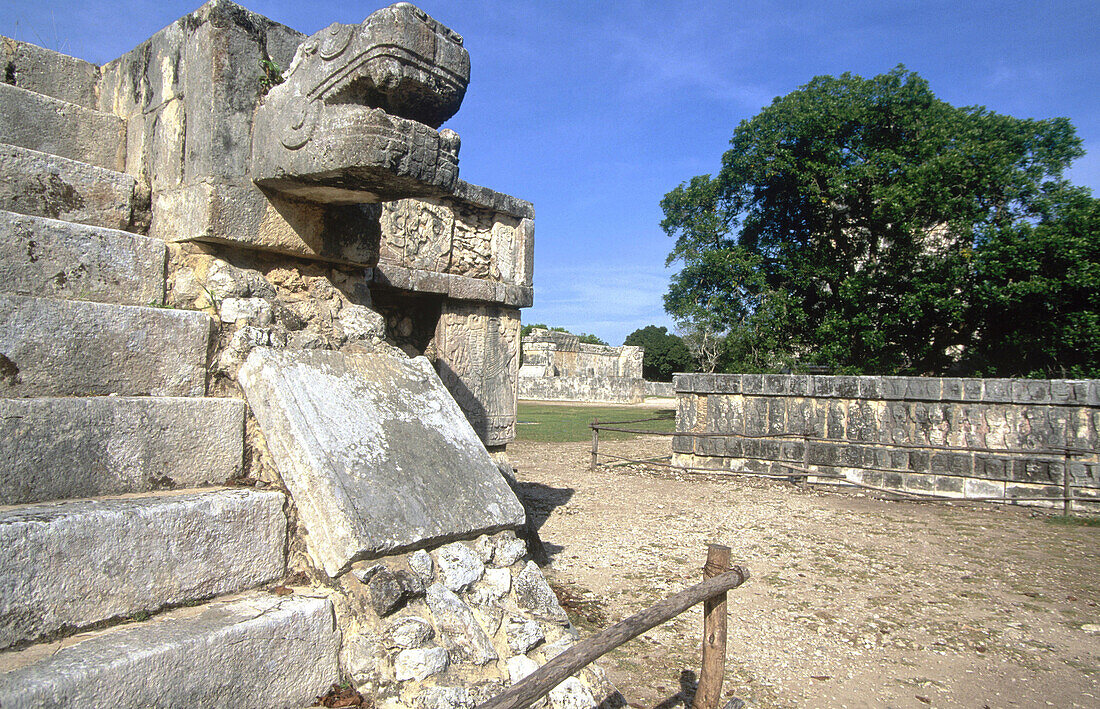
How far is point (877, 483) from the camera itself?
898 cm

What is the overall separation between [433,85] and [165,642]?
2.16m

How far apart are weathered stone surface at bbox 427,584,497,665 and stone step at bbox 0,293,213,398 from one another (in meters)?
1.25

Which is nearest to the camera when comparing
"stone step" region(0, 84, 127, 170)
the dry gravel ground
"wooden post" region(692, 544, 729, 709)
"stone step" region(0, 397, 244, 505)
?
"stone step" region(0, 397, 244, 505)

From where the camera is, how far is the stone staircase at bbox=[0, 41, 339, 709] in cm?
173

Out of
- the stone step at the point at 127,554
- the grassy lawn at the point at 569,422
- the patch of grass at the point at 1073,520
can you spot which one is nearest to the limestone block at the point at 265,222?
the stone step at the point at 127,554

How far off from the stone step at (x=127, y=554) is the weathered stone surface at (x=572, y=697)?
104cm

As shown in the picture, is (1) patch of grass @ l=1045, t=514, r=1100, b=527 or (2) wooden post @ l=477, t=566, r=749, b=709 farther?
(1) patch of grass @ l=1045, t=514, r=1100, b=527

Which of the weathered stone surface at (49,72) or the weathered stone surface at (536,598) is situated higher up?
the weathered stone surface at (49,72)

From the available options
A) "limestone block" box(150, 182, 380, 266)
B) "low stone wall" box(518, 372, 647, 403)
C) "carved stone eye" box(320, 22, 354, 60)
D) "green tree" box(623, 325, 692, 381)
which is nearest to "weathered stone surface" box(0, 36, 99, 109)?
"limestone block" box(150, 182, 380, 266)

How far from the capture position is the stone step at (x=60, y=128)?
9.29 feet

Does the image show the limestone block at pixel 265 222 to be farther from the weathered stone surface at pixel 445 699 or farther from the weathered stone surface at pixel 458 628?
the weathered stone surface at pixel 445 699

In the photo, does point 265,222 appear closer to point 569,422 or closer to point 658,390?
point 569,422

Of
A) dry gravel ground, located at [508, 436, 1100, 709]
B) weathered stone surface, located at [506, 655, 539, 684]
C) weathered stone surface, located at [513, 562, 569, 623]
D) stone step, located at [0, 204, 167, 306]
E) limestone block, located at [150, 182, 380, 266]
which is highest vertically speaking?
limestone block, located at [150, 182, 380, 266]

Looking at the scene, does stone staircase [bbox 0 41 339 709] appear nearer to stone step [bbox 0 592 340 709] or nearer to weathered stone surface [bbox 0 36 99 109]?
stone step [bbox 0 592 340 709]
